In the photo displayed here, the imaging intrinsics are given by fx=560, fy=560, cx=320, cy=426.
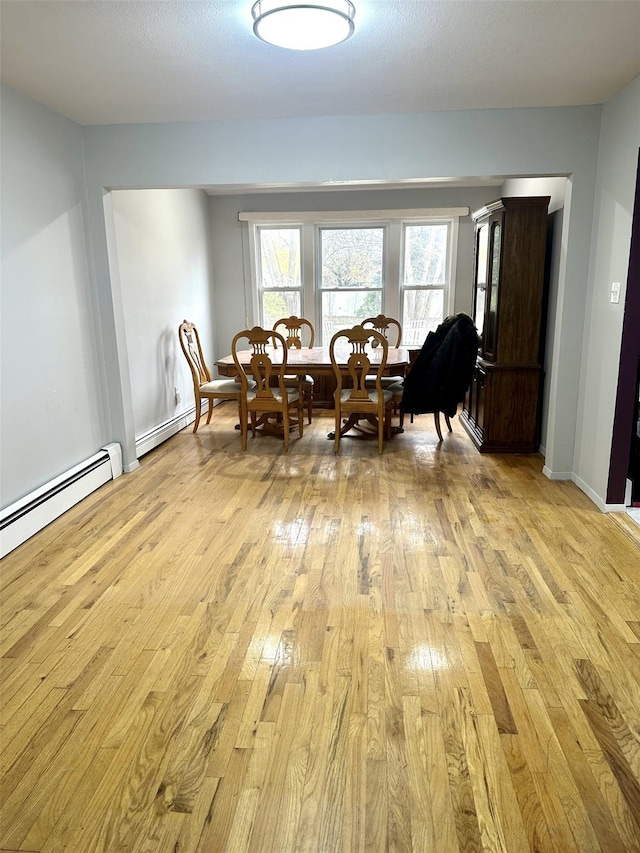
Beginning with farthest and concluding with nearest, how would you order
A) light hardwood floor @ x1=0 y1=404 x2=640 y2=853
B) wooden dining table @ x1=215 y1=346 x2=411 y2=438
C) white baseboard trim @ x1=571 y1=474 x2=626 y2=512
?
wooden dining table @ x1=215 y1=346 x2=411 y2=438
white baseboard trim @ x1=571 y1=474 x2=626 y2=512
light hardwood floor @ x1=0 y1=404 x2=640 y2=853

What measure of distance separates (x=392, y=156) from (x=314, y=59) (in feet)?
3.34

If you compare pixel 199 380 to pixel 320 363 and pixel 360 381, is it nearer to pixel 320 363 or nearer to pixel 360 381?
pixel 320 363

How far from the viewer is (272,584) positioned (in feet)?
8.46

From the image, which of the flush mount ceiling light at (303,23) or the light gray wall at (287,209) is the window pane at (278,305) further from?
the flush mount ceiling light at (303,23)

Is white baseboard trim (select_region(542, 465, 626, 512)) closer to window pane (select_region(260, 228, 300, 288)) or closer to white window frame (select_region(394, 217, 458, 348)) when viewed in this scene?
white window frame (select_region(394, 217, 458, 348))

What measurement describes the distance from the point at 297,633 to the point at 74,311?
2.59m

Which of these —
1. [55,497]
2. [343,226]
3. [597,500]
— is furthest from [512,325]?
[55,497]

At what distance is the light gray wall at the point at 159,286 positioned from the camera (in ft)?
14.6

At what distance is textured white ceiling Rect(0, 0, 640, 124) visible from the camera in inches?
86.8

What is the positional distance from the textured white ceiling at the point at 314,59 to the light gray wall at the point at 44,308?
0.26 m

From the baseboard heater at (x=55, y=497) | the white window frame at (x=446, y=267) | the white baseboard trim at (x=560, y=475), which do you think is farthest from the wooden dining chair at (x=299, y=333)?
the white baseboard trim at (x=560, y=475)

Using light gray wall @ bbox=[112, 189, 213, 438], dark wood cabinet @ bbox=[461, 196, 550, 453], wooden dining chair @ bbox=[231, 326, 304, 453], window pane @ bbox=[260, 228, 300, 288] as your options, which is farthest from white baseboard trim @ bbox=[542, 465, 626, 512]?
window pane @ bbox=[260, 228, 300, 288]

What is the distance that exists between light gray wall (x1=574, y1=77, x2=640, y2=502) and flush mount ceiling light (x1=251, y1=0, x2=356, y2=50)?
67.2 inches

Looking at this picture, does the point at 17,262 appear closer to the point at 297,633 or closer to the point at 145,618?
the point at 145,618
